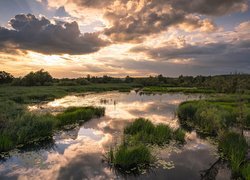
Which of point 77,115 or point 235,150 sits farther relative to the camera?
point 77,115

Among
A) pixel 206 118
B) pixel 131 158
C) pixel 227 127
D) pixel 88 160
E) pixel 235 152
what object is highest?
pixel 206 118

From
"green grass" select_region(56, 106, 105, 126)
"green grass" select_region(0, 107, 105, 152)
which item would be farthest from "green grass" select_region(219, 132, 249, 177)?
"green grass" select_region(56, 106, 105, 126)

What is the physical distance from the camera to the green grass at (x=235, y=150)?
11.4 m

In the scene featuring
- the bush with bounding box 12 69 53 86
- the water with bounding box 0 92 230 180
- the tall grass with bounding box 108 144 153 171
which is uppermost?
the bush with bounding box 12 69 53 86

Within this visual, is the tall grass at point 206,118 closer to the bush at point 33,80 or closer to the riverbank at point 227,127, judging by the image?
the riverbank at point 227,127

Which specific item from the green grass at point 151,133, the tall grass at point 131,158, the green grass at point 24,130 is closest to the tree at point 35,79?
the green grass at point 24,130

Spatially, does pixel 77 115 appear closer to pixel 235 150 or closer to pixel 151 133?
pixel 151 133

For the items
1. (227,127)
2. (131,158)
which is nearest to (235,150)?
(131,158)

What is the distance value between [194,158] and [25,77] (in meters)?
81.1

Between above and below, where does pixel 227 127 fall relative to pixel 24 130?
below

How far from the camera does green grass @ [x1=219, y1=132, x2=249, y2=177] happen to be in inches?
448

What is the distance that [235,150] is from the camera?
502 inches

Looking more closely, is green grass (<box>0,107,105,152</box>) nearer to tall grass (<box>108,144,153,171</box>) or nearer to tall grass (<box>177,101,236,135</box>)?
tall grass (<box>108,144,153,171</box>)

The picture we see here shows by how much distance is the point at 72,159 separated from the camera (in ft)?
44.6
